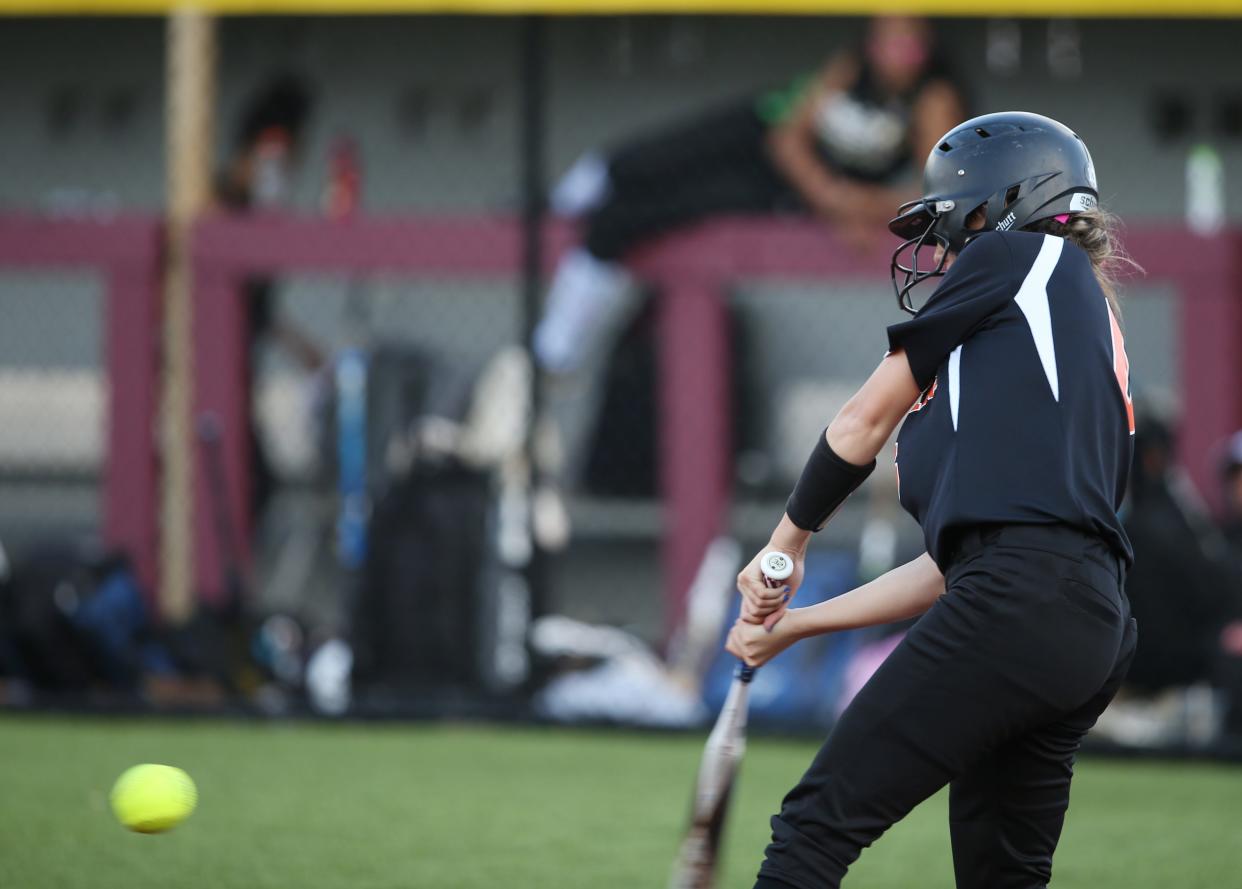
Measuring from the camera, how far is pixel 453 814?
5.54m

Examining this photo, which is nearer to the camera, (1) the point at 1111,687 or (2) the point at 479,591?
(1) the point at 1111,687

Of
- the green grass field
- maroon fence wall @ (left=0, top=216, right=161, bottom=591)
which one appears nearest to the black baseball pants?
the green grass field

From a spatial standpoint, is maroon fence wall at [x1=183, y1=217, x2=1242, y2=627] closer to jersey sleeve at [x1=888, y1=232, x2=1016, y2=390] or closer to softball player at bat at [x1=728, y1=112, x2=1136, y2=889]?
softball player at bat at [x1=728, y1=112, x2=1136, y2=889]

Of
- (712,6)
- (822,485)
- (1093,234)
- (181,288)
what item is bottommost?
(822,485)

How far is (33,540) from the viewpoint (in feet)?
34.1

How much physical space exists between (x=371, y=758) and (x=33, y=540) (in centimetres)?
438

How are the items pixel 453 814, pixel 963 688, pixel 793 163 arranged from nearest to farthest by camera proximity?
1. pixel 963 688
2. pixel 453 814
3. pixel 793 163

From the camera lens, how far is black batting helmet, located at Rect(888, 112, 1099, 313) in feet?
9.75

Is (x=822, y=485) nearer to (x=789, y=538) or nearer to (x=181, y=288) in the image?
(x=789, y=538)

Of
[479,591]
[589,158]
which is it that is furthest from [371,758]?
[589,158]

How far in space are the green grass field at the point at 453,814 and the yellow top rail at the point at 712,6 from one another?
3548mm

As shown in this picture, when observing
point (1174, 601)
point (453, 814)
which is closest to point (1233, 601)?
point (1174, 601)

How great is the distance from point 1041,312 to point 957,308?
14 centimetres

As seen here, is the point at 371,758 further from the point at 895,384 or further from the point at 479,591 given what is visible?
the point at 895,384
